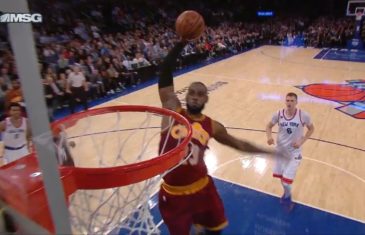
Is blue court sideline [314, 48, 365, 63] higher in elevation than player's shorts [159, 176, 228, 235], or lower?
lower

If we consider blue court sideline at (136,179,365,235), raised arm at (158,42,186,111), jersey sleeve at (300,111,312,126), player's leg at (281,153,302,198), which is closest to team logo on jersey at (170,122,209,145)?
raised arm at (158,42,186,111)

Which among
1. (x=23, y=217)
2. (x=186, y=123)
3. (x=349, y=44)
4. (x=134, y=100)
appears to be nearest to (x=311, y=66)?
(x=349, y=44)

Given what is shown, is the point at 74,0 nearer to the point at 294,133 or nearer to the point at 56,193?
the point at 294,133

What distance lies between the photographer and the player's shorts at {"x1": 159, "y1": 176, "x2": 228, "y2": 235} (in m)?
2.81

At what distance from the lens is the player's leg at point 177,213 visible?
9.22 feet

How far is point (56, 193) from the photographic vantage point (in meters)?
0.88

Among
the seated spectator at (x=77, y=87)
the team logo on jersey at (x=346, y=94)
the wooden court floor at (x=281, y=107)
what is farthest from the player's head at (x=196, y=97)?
the team logo on jersey at (x=346, y=94)

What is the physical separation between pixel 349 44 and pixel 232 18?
8874mm

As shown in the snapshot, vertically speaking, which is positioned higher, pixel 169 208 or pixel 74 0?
pixel 74 0

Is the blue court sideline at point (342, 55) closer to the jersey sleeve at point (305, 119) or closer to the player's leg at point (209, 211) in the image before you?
the jersey sleeve at point (305, 119)

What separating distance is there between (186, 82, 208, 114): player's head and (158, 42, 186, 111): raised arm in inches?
7.2

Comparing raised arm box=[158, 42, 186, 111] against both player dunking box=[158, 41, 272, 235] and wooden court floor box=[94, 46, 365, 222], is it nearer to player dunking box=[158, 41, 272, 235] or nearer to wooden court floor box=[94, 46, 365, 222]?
player dunking box=[158, 41, 272, 235]

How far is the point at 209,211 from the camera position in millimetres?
2873

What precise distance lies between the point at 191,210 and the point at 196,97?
0.94m
